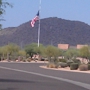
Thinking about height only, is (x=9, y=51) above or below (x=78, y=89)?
above

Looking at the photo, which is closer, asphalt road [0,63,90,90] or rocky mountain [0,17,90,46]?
asphalt road [0,63,90,90]

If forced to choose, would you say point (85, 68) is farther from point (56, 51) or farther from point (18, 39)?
point (18, 39)

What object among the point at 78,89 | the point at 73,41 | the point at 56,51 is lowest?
the point at 78,89

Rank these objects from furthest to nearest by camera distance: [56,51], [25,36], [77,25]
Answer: [77,25] < [25,36] < [56,51]

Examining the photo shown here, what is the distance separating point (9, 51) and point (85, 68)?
51317 millimetres

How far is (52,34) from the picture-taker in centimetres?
15638

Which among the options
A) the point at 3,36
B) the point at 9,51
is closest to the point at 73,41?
the point at 3,36

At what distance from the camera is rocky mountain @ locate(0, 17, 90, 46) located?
507 feet

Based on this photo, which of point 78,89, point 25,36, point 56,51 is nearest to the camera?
point 78,89

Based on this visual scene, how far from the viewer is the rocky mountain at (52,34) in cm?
15462

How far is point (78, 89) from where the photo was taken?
2345 centimetres

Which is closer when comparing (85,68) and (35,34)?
(85,68)

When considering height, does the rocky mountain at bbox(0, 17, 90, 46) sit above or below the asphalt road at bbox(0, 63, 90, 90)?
above

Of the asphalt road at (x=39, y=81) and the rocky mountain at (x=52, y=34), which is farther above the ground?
the rocky mountain at (x=52, y=34)
